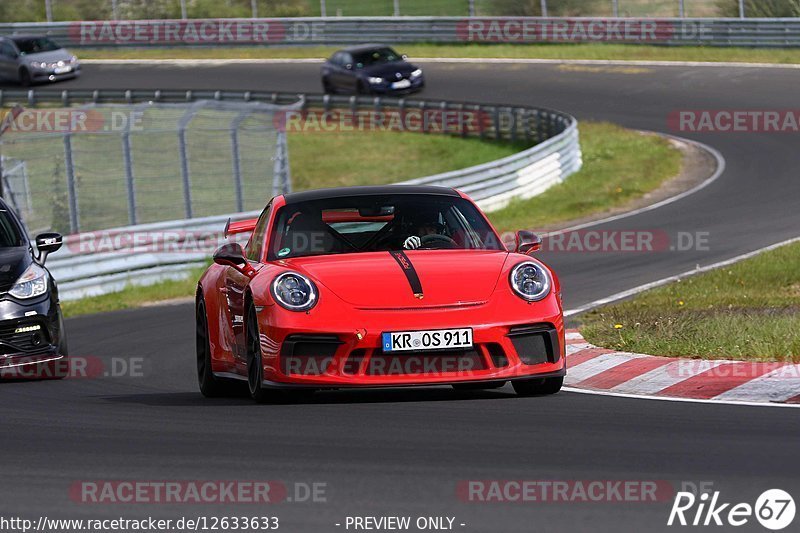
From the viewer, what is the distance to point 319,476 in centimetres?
599

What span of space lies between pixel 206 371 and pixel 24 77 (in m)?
39.9

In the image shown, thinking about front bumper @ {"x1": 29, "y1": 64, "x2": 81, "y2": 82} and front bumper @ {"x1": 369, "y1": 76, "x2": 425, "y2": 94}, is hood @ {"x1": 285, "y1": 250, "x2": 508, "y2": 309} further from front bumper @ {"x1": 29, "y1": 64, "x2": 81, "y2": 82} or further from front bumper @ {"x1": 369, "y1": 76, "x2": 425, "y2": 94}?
front bumper @ {"x1": 29, "y1": 64, "x2": 81, "y2": 82}

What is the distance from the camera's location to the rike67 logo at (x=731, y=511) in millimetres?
5086

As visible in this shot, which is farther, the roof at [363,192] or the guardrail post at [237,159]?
the guardrail post at [237,159]

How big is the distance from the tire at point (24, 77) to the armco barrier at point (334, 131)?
212cm

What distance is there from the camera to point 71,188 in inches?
819

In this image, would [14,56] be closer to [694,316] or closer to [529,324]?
[694,316]

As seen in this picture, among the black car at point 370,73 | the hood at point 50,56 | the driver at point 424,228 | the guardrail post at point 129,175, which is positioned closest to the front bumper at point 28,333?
the driver at point 424,228

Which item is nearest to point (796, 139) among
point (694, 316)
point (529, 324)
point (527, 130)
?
point (527, 130)

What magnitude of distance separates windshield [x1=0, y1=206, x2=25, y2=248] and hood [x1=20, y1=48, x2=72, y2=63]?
121 ft

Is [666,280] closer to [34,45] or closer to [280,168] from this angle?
[280,168]

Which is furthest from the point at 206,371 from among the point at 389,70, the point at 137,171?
the point at 389,70

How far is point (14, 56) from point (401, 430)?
43.1m

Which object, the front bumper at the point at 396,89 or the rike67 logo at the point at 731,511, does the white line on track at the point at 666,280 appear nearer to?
the rike67 logo at the point at 731,511
